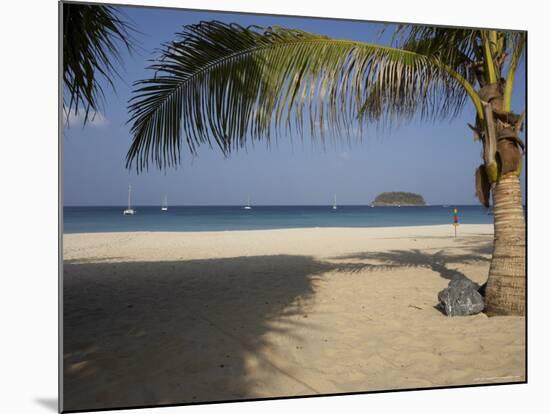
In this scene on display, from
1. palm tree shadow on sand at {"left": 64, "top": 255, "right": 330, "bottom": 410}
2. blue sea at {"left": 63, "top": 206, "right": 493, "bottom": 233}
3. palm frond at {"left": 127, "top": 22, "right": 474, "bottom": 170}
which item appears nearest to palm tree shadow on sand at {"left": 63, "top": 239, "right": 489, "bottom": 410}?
palm tree shadow on sand at {"left": 64, "top": 255, "right": 330, "bottom": 410}

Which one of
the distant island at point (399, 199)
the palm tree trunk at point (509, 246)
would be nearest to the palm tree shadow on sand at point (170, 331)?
the palm tree trunk at point (509, 246)

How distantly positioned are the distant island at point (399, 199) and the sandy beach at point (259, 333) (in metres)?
0.58

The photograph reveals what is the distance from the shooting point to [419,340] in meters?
3.07

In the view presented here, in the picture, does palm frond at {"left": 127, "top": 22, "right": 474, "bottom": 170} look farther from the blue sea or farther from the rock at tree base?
the rock at tree base

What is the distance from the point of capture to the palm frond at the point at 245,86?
290 centimetres

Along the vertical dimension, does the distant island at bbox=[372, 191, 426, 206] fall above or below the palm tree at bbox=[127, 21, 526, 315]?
below

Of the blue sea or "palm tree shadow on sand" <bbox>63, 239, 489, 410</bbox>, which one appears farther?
the blue sea

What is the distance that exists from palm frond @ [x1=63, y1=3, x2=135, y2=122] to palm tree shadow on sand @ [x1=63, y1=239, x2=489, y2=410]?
121 cm

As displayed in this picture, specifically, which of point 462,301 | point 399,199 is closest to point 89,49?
point 399,199

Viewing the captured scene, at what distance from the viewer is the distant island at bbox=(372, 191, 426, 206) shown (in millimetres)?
3617

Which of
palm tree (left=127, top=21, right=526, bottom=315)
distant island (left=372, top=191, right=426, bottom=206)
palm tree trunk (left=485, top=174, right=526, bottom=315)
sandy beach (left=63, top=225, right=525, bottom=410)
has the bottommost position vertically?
sandy beach (left=63, top=225, right=525, bottom=410)

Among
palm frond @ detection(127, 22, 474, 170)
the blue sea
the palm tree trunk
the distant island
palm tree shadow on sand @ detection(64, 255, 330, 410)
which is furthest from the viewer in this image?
the distant island

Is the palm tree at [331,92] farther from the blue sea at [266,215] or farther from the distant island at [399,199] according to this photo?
the distant island at [399,199]
